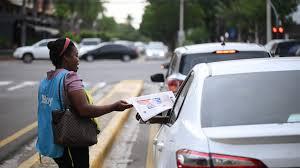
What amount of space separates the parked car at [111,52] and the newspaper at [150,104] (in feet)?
145

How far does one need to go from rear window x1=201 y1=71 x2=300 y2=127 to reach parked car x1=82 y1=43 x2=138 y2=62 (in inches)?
1771

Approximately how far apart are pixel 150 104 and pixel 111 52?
4449 centimetres

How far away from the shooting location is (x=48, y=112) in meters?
5.21

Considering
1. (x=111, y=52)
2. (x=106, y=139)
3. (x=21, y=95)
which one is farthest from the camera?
(x=111, y=52)

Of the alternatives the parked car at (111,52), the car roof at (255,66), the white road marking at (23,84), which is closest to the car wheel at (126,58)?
the parked car at (111,52)

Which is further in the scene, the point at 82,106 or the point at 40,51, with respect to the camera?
the point at 40,51

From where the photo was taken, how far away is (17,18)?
6194 centimetres

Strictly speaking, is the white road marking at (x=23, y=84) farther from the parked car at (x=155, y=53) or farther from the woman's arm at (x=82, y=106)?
the parked car at (x=155, y=53)

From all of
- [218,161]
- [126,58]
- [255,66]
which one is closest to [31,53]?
[126,58]

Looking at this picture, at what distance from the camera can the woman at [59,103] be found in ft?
16.7

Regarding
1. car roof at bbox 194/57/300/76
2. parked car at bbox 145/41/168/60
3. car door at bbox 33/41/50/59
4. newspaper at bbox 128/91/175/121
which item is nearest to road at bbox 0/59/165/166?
newspaper at bbox 128/91/175/121

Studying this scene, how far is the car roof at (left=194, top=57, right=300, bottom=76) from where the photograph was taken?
16.2 feet

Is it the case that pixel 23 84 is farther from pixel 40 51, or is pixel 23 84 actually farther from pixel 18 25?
pixel 18 25

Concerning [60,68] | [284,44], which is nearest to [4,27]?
[284,44]
